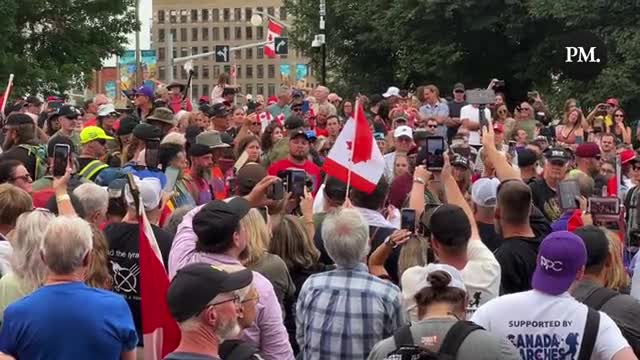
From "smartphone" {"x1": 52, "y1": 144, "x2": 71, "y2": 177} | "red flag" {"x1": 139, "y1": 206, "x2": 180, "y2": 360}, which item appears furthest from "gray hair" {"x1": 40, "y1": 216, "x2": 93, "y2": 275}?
"smartphone" {"x1": 52, "y1": 144, "x2": 71, "y2": 177}

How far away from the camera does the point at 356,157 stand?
28.8 ft

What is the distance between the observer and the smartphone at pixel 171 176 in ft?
31.4

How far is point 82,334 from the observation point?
17.0 feet

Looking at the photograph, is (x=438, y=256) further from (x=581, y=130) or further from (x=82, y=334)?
(x=581, y=130)

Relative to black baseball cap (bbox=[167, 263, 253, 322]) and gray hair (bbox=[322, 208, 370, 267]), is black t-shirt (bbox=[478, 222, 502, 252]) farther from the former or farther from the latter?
black baseball cap (bbox=[167, 263, 253, 322])

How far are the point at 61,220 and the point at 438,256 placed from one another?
201cm

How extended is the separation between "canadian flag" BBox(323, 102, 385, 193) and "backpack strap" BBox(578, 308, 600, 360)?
313 cm

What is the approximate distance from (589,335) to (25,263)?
268 centimetres

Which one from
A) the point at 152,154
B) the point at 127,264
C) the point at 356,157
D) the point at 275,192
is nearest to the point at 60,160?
the point at 127,264

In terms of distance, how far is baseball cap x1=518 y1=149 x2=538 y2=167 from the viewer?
445 inches

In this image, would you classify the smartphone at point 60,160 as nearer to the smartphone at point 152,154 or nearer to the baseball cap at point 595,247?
the smartphone at point 152,154

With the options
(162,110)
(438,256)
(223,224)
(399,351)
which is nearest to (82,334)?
(223,224)

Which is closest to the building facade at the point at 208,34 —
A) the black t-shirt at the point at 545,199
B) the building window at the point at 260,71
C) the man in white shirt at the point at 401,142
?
the building window at the point at 260,71

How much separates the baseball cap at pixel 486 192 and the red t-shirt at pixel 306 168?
3231mm
